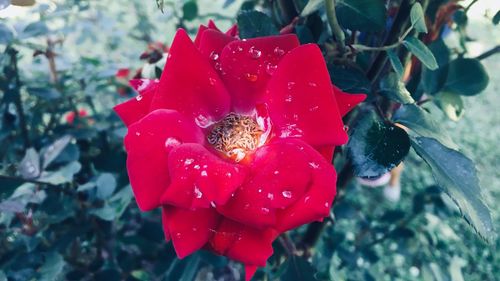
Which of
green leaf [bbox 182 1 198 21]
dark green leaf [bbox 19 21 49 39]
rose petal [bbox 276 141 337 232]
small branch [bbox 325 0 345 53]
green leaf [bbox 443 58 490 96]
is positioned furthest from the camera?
green leaf [bbox 182 1 198 21]

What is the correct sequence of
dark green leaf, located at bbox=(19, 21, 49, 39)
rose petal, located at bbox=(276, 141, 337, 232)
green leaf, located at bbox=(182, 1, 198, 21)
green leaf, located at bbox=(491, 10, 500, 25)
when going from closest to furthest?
1. rose petal, located at bbox=(276, 141, 337, 232)
2. green leaf, located at bbox=(491, 10, 500, 25)
3. dark green leaf, located at bbox=(19, 21, 49, 39)
4. green leaf, located at bbox=(182, 1, 198, 21)

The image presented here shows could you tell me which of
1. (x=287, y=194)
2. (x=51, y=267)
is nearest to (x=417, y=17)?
(x=287, y=194)

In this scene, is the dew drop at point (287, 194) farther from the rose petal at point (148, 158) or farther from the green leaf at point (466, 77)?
the green leaf at point (466, 77)

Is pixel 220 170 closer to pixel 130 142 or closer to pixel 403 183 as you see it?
pixel 130 142

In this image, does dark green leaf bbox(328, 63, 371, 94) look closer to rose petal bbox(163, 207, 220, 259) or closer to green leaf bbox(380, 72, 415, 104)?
green leaf bbox(380, 72, 415, 104)

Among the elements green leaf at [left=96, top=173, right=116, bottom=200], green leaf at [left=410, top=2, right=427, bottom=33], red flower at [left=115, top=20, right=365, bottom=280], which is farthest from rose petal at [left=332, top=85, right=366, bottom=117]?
green leaf at [left=96, top=173, right=116, bottom=200]

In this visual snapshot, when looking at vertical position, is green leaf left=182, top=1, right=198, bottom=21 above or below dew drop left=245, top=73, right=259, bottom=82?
below

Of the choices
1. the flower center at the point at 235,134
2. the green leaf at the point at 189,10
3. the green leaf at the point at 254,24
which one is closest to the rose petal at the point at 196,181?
the flower center at the point at 235,134

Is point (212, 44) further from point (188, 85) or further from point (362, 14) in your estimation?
point (362, 14)
